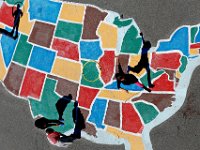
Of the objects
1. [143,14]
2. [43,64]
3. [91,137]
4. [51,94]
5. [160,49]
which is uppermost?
[143,14]

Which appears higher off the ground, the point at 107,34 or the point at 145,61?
the point at 107,34

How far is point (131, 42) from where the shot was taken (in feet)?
19.6

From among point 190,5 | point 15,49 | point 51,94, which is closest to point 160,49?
point 190,5

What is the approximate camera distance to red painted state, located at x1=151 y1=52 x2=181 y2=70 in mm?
5855

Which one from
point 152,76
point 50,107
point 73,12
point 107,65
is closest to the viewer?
point 152,76

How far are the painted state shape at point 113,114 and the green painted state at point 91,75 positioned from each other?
309mm

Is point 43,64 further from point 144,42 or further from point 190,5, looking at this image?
point 190,5

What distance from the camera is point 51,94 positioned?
20.5 feet

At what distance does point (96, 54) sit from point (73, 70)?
40 centimetres

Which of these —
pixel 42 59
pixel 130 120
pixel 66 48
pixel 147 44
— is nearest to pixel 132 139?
pixel 130 120

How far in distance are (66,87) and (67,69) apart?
0.83ft

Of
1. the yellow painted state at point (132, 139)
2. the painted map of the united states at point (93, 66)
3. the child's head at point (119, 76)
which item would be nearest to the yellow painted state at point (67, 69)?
the painted map of the united states at point (93, 66)

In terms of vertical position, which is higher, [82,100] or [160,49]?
[160,49]

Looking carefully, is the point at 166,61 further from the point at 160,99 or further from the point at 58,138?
the point at 58,138
